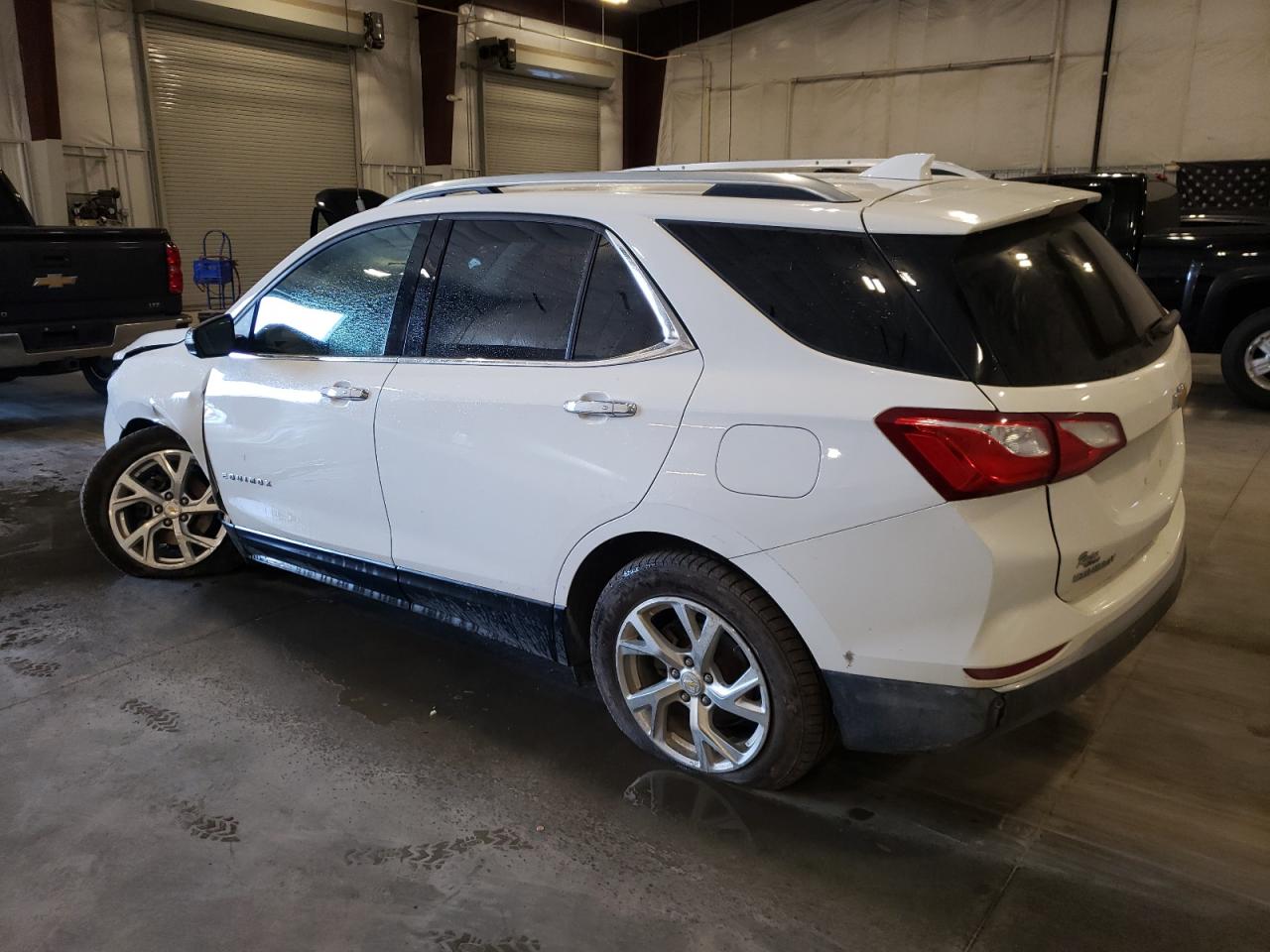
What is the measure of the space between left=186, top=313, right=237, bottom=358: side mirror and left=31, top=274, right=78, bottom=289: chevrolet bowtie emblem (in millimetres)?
4498

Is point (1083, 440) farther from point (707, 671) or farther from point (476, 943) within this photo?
point (476, 943)

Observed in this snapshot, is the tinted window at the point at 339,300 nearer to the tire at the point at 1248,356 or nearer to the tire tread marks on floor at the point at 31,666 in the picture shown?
the tire tread marks on floor at the point at 31,666

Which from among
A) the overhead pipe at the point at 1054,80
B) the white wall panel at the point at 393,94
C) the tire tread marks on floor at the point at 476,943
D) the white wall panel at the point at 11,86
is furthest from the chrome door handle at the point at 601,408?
the overhead pipe at the point at 1054,80

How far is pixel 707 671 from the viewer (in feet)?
8.60

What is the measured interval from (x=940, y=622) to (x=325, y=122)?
15666mm

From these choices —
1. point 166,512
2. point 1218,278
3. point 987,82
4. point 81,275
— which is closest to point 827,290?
point 166,512

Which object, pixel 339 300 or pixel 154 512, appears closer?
pixel 339 300

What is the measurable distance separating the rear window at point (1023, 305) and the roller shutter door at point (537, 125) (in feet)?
52.4

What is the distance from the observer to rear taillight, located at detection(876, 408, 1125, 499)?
2111 mm

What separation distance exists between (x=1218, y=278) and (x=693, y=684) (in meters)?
7.22

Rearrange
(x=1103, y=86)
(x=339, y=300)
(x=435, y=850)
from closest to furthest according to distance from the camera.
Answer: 1. (x=435, y=850)
2. (x=339, y=300)
3. (x=1103, y=86)

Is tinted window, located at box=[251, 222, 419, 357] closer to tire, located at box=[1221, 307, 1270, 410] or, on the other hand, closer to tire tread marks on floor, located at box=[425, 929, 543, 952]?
tire tread marks on floor, located at box=[425, 929, 543, 952]

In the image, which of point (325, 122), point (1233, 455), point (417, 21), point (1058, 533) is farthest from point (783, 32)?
point (1058, 533)

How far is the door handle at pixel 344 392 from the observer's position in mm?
3197
